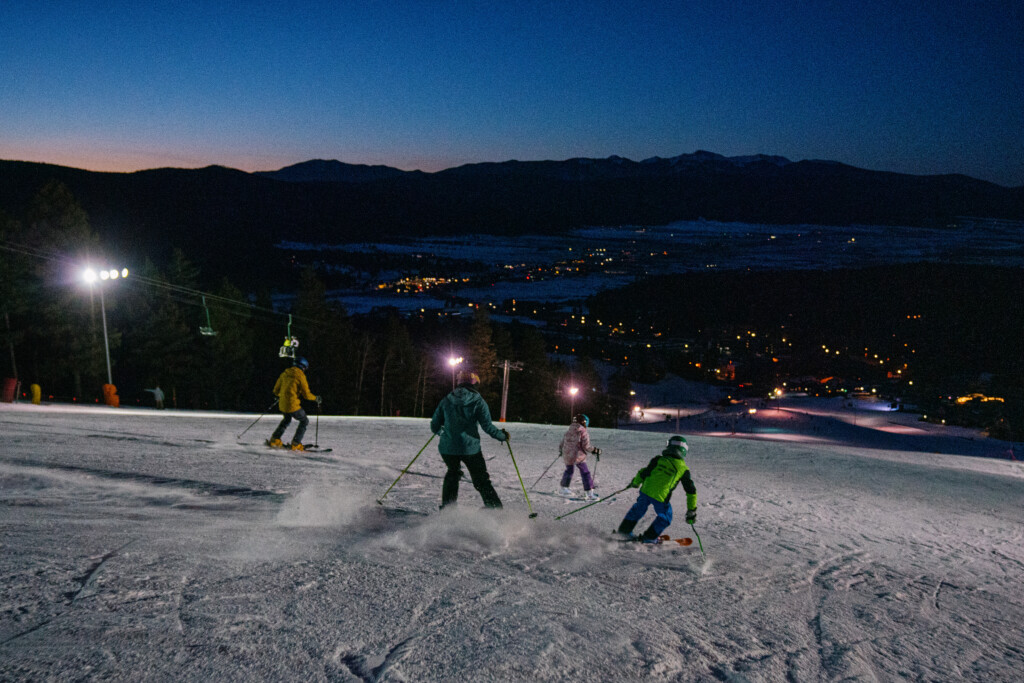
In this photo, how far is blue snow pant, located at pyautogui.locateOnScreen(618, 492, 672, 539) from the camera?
7.25 m

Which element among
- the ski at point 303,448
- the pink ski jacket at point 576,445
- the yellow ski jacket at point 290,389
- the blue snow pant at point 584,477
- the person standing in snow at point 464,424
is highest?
the person standing in snow at point 464,424

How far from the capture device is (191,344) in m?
55.3

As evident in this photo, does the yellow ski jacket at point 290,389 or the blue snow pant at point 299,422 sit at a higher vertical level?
the yellow ski jacket at point 290,389

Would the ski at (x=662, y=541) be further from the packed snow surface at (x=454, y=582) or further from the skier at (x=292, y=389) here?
the skier at (x=292, y=389)

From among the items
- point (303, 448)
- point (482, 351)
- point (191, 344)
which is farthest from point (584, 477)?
point (191, 344)

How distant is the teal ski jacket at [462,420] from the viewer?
7.54 m

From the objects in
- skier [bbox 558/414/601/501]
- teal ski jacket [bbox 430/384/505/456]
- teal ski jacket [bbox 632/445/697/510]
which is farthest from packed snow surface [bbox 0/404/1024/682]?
teal ski jacket [bbox 430/384/505/456]

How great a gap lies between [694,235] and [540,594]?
205491mm

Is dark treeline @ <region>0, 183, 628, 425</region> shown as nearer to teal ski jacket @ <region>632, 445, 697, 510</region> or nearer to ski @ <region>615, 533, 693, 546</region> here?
ski @ <region>615, 533, 693, 546</region>

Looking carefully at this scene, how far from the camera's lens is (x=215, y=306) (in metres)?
56.7

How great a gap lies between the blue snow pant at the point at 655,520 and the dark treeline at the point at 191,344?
42.5 metres

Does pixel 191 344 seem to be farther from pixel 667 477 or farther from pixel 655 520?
pixel 667 477

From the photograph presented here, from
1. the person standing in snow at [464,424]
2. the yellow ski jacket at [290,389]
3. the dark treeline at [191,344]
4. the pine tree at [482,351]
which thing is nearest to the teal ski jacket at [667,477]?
the person standing in snow at [464,424]

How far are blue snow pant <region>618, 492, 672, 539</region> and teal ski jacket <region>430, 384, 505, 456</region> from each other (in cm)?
176
